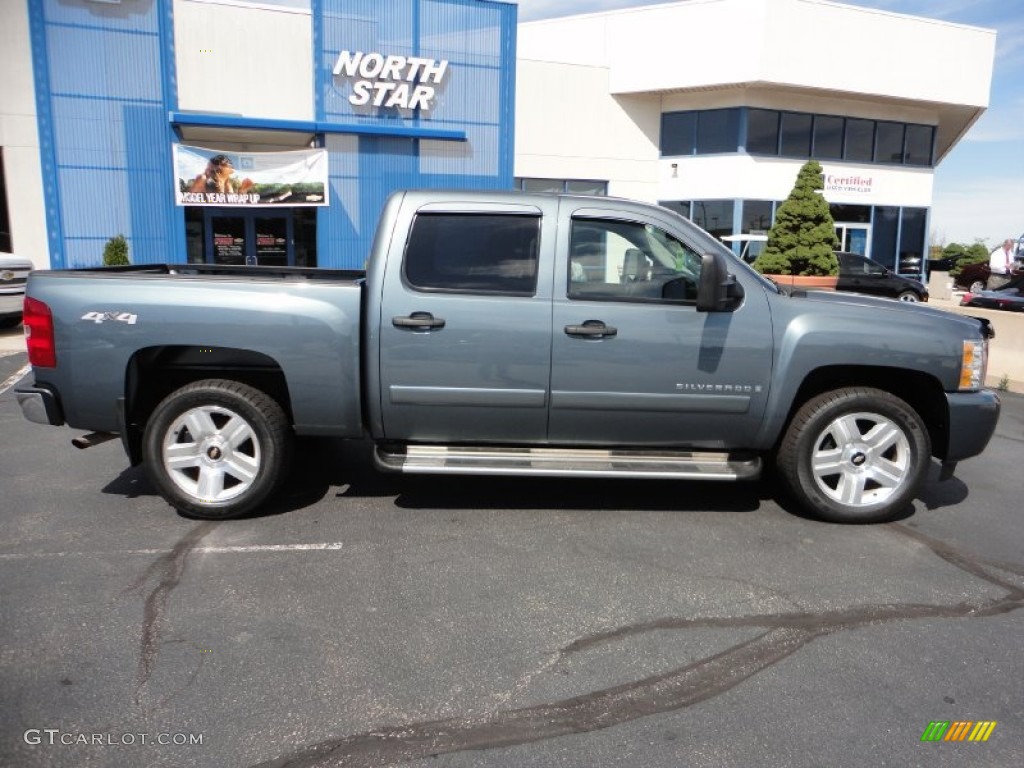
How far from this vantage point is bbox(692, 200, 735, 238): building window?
23.8 meters

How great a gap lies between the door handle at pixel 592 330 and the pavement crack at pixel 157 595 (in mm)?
2422

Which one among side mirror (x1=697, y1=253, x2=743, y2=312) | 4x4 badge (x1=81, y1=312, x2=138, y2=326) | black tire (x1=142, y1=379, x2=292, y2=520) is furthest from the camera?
black tire (x1=142, y1=379, x2=292, y2=520)

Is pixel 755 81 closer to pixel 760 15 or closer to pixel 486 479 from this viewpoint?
pixel 760 15

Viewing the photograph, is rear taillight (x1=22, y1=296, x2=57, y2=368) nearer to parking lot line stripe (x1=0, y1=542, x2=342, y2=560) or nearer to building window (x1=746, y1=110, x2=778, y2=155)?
parking lot line stripe (x1=0, y1=542, x2=342, y2=560)

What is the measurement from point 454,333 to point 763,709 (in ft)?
8.26

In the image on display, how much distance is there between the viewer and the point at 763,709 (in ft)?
9.49

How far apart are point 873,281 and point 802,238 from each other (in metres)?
5.89

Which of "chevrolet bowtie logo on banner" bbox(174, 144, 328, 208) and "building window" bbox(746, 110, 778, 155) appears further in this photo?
"building window" bbox(746, 110, 778, 155)

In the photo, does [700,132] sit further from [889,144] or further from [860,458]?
[860,458]

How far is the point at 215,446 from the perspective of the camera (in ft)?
15.1

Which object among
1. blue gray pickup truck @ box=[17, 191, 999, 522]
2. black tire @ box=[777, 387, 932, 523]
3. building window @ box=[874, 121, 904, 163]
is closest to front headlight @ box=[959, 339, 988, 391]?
blue gray pickup truck @ box=[17, 191, 999, 522]

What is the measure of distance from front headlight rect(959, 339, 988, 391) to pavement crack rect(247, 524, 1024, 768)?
124 cm

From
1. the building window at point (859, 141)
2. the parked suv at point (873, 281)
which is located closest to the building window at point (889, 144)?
the building window at point (859, 141)

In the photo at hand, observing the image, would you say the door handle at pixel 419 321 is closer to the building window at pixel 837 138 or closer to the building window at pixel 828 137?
the building window at pixel 837 138
